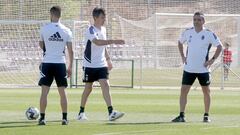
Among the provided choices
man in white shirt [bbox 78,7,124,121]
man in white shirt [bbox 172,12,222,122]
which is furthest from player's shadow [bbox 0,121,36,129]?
man in white shirt [bbox 172,12,222,122]

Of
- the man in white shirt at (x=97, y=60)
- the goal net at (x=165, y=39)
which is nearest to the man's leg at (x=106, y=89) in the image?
the man in white shirt at (x=97, y=60)

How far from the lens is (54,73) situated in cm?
1523

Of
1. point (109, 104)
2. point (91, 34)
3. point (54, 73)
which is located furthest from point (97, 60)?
point (54, 73)

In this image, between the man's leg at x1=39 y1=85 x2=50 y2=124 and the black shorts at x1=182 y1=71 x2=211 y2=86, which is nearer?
the man's leg at x1=39 y1=85 x2=50 y2=124

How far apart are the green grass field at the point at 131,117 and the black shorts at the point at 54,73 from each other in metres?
0.82

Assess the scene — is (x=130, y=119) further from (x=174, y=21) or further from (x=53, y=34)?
(x=174, y=21)

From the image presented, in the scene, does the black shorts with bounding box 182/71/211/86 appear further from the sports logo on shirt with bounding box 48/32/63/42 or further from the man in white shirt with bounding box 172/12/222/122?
the sports logo on shirt with bounding box 48/32/63/42

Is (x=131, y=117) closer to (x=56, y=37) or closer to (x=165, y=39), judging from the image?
(x=56, y=37)

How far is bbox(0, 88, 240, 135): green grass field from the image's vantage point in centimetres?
1400

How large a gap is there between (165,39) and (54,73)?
26.5 m

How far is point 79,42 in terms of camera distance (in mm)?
35719

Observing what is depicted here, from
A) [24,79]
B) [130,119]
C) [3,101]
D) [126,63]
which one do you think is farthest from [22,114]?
[126,63]

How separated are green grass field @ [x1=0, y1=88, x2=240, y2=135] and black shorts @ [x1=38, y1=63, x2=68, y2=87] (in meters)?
0.82

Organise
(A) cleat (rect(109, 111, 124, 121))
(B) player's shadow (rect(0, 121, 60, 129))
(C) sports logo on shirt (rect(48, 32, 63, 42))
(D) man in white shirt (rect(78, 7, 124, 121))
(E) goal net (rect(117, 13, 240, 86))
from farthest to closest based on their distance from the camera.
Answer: (E) goal net (rect(117, 13, 240, 86)) → (D) man in white shirt (rect(78, 7, 124, 121)) → (A) cleat (rect(109, 111, 124, 121)) → (C) sports logo on shirt (rect(48, 32, 63, 42)) → (B) player's shadow (rect(0, 121, 60, 129))
